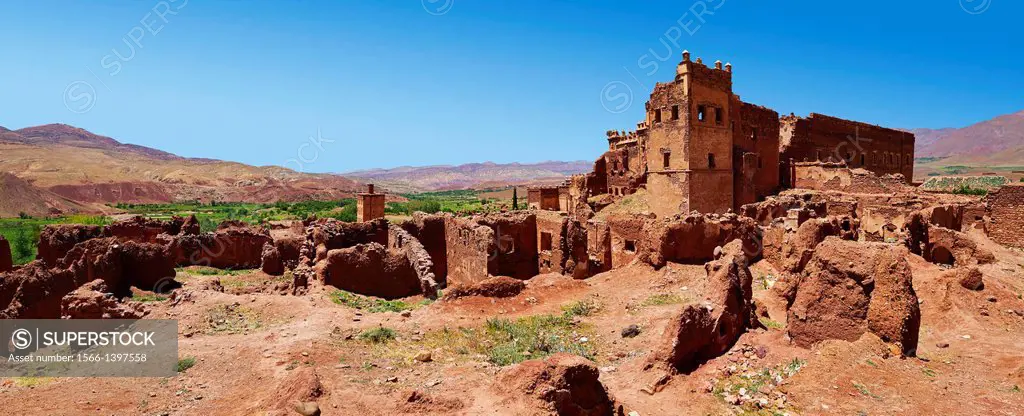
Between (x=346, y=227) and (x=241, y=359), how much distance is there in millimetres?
11388

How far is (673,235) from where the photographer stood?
588 inches

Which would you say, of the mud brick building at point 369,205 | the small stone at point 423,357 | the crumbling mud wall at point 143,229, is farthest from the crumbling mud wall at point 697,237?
the crumbling mud wall at point 143,229

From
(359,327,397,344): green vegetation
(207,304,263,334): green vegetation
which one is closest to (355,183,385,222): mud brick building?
(207,304,263,334): green vegetation

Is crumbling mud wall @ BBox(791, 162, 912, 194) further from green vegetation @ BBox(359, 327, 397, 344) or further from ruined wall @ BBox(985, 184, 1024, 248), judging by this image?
green vegetation @ BBox(359, 327, 397, 344)

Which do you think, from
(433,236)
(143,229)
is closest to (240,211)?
(143,229)

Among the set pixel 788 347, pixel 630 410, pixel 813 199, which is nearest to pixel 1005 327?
pixel 788 347

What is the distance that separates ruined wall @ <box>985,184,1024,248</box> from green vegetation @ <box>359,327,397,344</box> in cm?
1994

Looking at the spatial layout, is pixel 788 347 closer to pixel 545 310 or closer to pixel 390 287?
pixel 545 310

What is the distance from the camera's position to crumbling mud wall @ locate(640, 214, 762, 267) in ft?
48.9

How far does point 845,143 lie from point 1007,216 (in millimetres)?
19498

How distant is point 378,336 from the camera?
10.2 metres

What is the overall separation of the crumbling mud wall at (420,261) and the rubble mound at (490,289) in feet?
5.76

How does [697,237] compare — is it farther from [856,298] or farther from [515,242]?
[515,242]

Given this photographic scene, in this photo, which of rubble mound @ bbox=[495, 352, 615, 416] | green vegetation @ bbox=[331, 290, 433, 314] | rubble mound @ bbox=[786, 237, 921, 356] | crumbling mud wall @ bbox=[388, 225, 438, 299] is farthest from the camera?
crumbling mud wall @ bbox=[388, 225, 438, 299]
